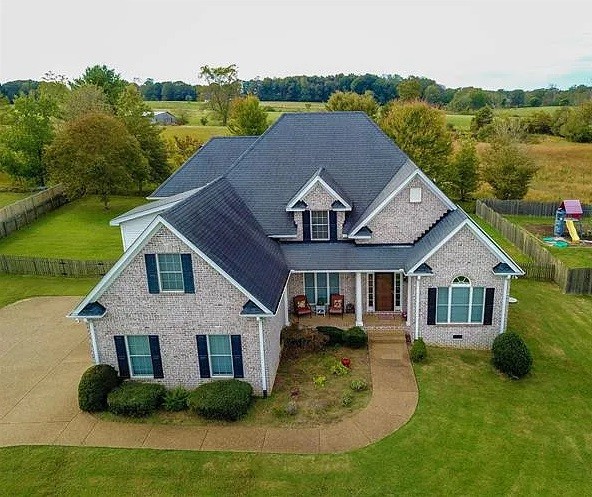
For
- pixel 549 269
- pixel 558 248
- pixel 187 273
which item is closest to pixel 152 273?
pixel 187 273

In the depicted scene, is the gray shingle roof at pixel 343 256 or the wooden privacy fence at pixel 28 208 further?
the wooden privacy fence at pixel 28 208

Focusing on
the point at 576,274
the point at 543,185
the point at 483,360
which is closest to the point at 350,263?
the point at 483,360

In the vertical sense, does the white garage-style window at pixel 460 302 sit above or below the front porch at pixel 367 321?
above

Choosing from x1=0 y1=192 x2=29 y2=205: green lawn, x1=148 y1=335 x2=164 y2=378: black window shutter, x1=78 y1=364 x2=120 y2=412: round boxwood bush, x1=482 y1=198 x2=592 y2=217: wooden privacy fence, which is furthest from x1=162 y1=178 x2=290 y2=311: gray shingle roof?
x1=0 y1=192 x2=29 y2=205: green lawn

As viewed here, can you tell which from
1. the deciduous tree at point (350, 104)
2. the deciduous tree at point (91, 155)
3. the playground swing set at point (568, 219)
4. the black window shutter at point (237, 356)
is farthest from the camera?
the deciduous tree at point (350, 104)

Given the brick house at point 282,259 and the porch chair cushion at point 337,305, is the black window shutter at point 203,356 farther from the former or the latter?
the porch chair cushion at point 337,305

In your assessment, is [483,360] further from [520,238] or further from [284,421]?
[520,238]

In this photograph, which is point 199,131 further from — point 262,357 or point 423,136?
point 262,357

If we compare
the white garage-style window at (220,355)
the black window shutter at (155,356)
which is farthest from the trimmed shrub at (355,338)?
the black window shutter at (155,356)
